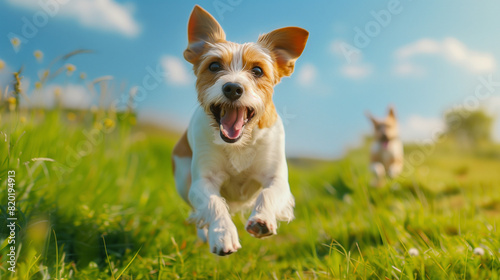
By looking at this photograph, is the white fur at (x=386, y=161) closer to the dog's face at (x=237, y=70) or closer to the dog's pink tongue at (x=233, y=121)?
the dog's face at (x=237, y=70)

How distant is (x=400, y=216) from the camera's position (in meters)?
5.11

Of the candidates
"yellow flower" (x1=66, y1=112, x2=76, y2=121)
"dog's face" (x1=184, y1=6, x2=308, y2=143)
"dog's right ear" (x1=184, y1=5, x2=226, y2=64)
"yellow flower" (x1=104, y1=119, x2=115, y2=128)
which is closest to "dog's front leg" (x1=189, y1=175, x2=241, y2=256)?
"dog's face" (x1=184, y1=6, x2=308, y2=143)

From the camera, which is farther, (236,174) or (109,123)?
(109,123)

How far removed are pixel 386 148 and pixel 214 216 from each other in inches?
277

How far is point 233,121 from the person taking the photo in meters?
2.96

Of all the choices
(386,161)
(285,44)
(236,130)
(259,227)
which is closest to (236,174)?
(236,130)

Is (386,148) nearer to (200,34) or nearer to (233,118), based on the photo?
(200,34)

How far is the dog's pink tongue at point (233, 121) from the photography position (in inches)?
115

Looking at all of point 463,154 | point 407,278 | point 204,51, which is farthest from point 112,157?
point 463,154

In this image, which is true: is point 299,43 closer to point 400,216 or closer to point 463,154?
point 400,216

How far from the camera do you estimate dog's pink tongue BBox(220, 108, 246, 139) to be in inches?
115

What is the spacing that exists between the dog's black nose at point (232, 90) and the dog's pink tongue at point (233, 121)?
13 cm

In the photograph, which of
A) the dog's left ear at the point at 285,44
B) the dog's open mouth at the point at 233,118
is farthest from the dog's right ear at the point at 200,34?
the dog's open mouth at the point at 233,118

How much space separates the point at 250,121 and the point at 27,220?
220 centimetres
